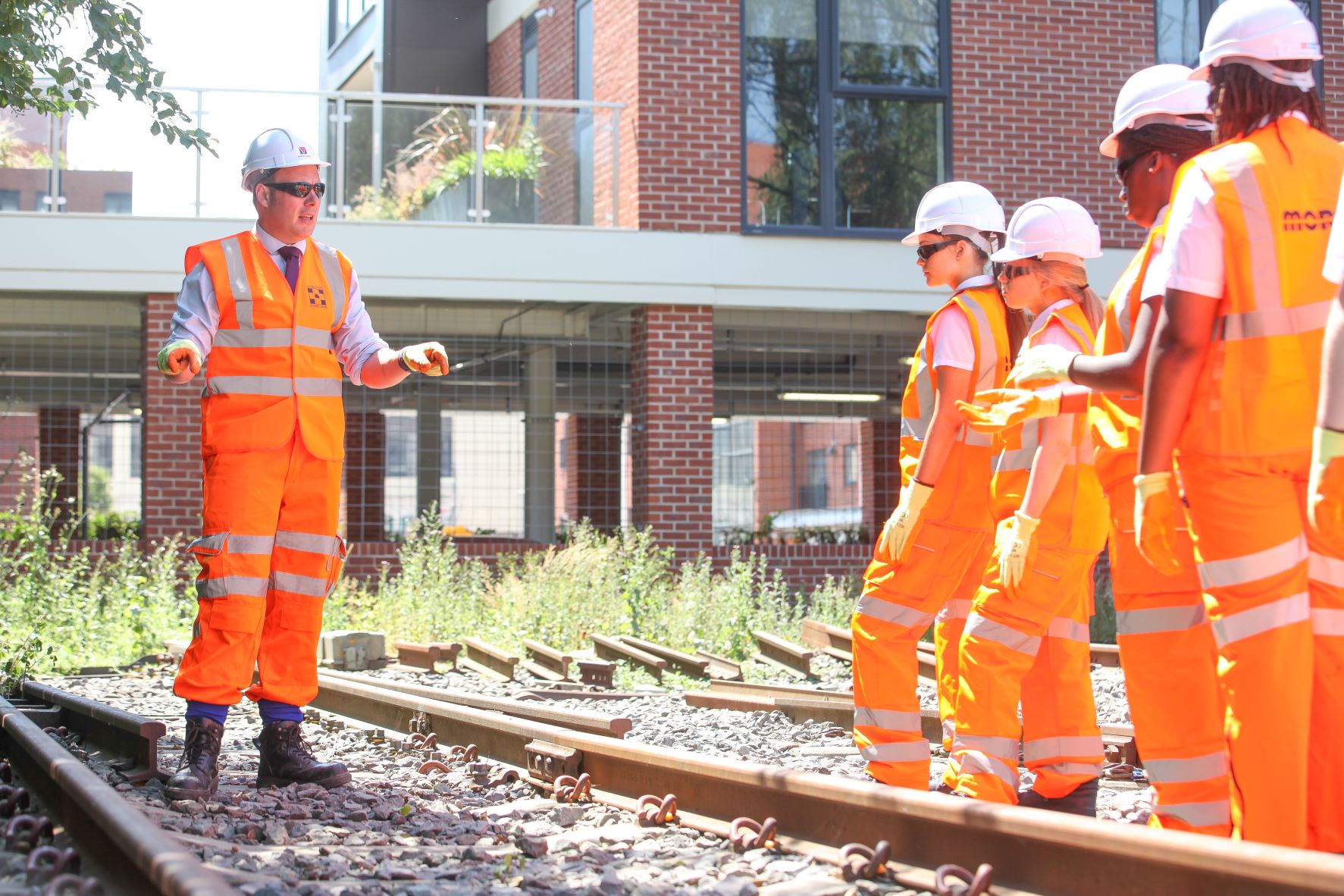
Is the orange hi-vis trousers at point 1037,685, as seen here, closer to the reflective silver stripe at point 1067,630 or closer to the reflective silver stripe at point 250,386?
the reflective silver stripe at point 1067,630

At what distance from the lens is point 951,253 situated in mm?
5133

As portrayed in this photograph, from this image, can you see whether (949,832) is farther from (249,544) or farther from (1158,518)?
(249,544)

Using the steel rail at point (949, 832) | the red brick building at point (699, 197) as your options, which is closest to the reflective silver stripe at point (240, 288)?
the steel rail at point (949, 832)

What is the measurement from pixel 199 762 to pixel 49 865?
1.11 metres

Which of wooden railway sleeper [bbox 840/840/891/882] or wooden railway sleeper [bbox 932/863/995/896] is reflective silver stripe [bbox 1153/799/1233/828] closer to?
wooden railway sleeper [bbox 932/863/995/896]

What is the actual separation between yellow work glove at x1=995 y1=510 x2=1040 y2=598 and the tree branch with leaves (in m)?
4.97

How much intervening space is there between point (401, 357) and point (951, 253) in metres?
2.11

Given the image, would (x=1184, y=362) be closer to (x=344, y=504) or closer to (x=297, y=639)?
(x=297, y=639)

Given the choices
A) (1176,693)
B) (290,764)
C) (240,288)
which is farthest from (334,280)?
(1176,693)

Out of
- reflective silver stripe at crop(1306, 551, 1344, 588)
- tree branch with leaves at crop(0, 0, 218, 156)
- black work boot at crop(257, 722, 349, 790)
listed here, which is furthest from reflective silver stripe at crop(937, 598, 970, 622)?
tree branch with leaves at crop(0, 0, 218, 156)

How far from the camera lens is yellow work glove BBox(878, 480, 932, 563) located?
467 cm

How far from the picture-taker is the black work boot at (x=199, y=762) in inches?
187

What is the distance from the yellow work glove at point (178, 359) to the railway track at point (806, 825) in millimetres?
1334

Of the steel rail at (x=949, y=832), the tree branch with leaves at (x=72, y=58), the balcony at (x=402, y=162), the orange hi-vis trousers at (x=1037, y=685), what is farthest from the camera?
the balcony at (x=402, y=162)
